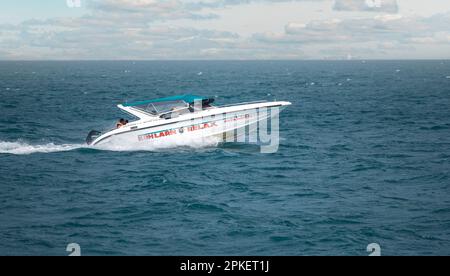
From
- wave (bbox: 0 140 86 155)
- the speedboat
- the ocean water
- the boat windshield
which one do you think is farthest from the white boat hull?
wave (bbox: 0 140 86 155)

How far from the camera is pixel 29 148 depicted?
35438mm

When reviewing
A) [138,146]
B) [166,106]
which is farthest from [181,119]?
[138,146]

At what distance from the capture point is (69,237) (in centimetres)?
1912

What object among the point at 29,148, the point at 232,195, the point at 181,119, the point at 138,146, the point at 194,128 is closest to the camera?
the point at 232,195

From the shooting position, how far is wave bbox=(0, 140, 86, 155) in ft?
113

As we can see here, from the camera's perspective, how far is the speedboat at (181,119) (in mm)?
33438

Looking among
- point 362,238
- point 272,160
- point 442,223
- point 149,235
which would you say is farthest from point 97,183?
point 442,223

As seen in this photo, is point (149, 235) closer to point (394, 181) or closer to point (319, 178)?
point (319, 178)

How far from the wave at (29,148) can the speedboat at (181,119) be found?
11.3ft

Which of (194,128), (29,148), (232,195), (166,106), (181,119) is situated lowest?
(232,195)

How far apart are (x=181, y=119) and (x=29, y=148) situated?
1087 centimetres

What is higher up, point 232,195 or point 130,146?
point 130,146

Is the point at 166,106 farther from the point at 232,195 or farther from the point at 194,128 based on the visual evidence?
the point at 232,195

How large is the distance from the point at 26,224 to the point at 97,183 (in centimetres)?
679
